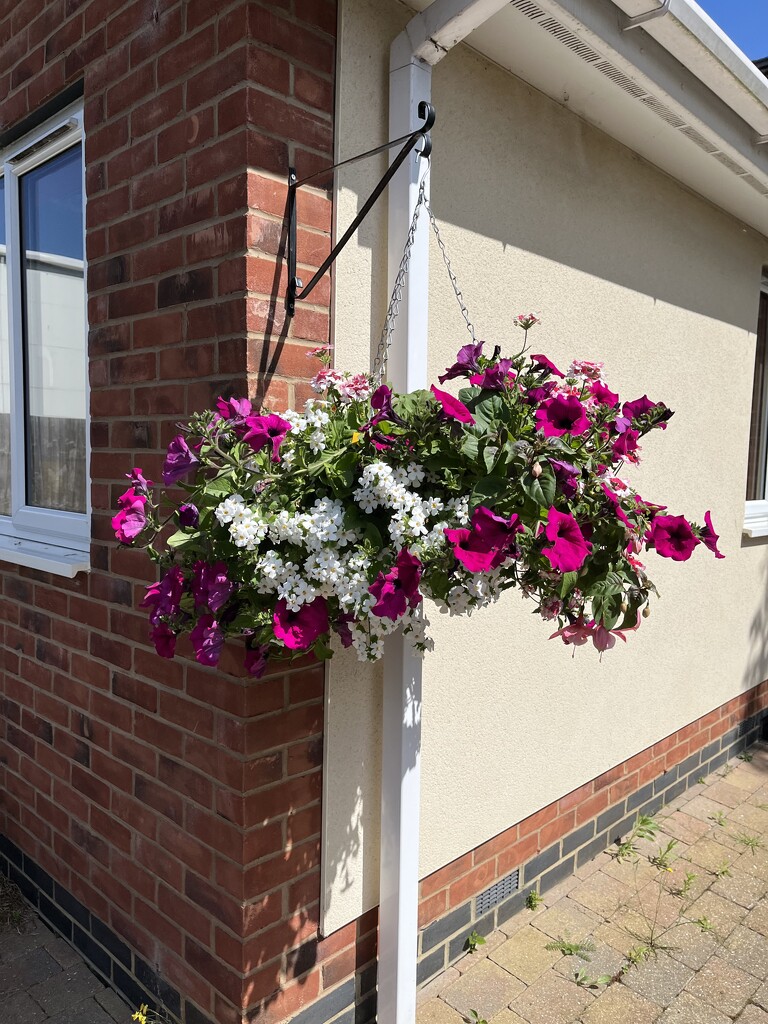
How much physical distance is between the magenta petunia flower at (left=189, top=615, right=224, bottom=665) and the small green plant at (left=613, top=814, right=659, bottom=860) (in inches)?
99.8

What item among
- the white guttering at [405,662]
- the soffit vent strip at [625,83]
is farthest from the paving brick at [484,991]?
the soffit vent strip at [625,83]

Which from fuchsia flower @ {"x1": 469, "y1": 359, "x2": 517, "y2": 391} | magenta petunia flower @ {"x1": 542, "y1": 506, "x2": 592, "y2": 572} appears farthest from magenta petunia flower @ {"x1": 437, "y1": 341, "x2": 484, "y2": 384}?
magenta petunia flower @ {"x1": 542, "y1": 506, "x2": 592, "y2": 572}

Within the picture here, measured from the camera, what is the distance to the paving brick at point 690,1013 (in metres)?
2.42

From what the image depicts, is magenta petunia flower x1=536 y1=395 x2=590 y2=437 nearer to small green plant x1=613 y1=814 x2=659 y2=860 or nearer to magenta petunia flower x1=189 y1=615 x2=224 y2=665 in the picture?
magenta petunia flower x1=189 y1=615 x2=224 y2=665

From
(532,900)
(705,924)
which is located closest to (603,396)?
(532,900)

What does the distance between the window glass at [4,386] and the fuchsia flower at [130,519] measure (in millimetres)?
1707

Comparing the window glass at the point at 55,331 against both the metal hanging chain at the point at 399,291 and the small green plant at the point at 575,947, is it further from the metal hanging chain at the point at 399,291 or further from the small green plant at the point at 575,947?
the small green plant at the point at 575,947

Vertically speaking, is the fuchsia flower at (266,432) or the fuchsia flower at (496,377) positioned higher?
the fuchsia flower at (496,377)

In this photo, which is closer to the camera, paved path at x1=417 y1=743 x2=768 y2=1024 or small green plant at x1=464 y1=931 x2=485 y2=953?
paved path at x1=417 y1=743 x2=768 y2=1024

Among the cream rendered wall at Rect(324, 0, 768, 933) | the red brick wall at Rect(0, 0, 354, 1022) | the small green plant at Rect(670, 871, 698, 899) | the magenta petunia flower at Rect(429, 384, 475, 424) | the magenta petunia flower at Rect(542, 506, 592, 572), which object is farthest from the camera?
the small green plant at Rect(670, 871, 698, 899)

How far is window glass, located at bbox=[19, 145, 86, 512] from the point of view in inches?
104

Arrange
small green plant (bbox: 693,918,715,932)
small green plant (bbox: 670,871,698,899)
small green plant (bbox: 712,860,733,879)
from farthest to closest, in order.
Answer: small green plant (bbox: 712,860,733,879), small green plant (bbox: 670,871,698,899), small green plant (bbox: 693,918,715,932)

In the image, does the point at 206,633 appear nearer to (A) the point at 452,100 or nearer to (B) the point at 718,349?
(A) the point at 452,100

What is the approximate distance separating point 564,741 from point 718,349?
2086 mm
